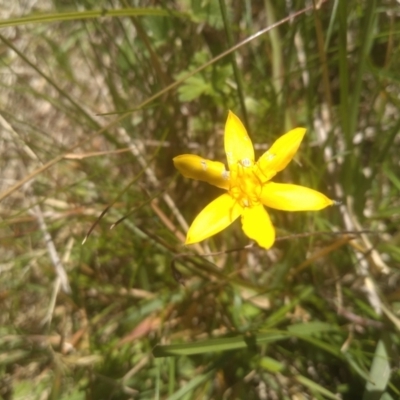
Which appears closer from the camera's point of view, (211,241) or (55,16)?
(55,16)

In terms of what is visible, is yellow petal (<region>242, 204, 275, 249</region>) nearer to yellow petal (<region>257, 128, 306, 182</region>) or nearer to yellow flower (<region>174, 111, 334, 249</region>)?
yellow flower (<region>174, 111, 334, 249</region>)

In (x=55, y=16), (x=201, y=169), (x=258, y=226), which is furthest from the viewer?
(x=201, y=169)

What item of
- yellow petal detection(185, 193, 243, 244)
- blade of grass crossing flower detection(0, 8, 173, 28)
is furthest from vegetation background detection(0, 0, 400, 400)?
yellow petal detection(185, 193, 243, 244)

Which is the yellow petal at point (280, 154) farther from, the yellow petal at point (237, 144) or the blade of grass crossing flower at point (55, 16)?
the blade of grass crossing flower at point (55, 16)

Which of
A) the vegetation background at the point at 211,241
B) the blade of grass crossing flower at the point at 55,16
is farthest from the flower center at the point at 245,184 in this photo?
the blade of grass crossing flower at the point at 55,16

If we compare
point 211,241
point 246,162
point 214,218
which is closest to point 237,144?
point 246,162

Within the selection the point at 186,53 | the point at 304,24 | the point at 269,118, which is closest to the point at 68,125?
the point at 186,53

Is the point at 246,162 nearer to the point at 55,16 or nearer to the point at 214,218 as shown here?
the point at 214,218
